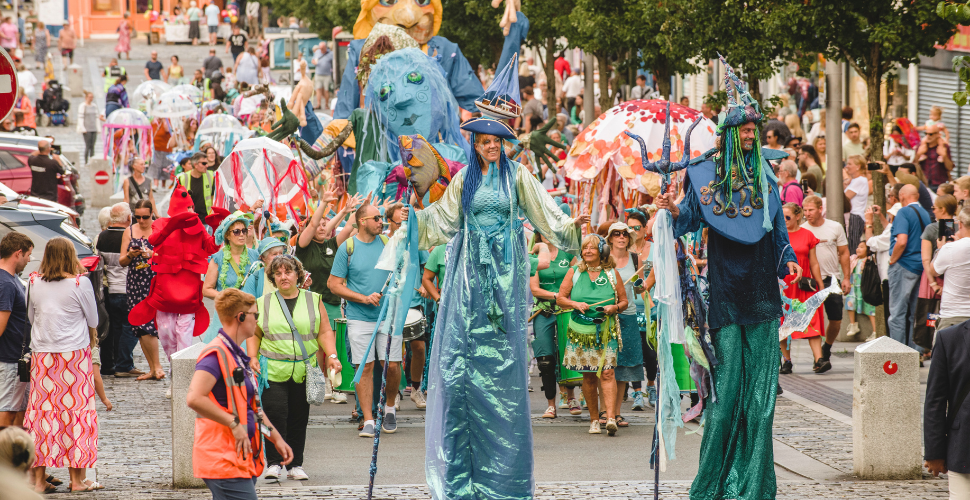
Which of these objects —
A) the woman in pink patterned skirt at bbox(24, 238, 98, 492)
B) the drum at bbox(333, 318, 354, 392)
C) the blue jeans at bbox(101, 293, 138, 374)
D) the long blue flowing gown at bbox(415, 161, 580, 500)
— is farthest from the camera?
the blue jeans at bbox(101, 293, 138, 374)

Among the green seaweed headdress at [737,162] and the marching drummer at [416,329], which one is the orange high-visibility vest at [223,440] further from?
the marching drummer at [416,329]

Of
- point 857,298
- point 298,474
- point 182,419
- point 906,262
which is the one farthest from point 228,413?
point 857,298

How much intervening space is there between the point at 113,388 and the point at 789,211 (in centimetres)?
622

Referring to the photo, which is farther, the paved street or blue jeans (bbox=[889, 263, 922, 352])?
blue jeans (bbox=[889, 263, 922, 352])

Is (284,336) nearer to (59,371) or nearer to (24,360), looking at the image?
(59,371)

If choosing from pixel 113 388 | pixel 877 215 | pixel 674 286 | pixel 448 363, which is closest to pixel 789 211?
pixel 877 215

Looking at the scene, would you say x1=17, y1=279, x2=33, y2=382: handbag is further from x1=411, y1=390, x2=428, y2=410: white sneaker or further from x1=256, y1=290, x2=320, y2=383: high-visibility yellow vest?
x1=411, y1=390, x2=428, y2=410: white sneaker

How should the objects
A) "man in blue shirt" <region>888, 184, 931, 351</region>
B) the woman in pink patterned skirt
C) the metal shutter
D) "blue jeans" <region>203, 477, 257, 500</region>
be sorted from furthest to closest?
the metal shutter, "man in blue shirt" <region>888, 184, 931, 351</region>, the woman in pink patterned skirt, "blue jeans" <region>203, 477, 257, 500</region>

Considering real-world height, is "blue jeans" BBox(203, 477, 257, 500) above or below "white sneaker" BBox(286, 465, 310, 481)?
above

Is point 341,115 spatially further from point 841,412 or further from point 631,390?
point 841,412

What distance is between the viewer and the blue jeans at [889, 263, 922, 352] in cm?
1190

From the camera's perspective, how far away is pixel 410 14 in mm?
12586

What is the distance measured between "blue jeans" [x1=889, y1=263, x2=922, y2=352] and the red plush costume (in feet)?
20.3

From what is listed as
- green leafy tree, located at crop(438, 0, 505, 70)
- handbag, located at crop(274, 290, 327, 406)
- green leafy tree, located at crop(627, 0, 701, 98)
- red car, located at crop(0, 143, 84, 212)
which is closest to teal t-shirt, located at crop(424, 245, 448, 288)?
handbag, located at crop(274, 290, 327, 406)
